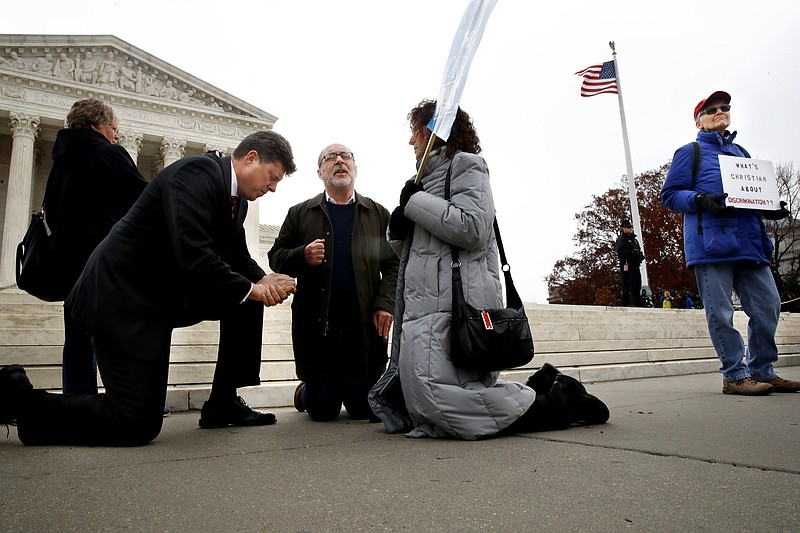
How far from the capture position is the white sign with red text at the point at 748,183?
499 centimetres

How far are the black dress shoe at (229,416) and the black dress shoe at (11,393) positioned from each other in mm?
1121

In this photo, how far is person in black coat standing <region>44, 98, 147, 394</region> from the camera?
3.57m

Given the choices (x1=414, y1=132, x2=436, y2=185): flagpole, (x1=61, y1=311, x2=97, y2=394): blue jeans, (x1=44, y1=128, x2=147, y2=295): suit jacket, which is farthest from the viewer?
(x1=44, y1=128, x2=147, y2=295): suit jacket

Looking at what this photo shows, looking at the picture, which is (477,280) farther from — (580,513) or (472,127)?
(580,513)

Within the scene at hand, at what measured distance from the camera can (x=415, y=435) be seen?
3.14 meters

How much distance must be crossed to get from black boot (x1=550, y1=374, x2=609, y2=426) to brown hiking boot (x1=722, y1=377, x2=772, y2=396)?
222cm

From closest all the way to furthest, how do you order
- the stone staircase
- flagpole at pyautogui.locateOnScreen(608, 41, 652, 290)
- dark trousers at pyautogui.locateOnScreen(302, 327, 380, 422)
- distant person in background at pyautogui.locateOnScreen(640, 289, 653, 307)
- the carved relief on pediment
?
dark trousers at pyautogui.locateOnScreen(302, 327, 380, 422)
the stone staircase
distant person in background at pyautogui.locateOnScreen(640, 289, 653, 307)
flagpole at pyautogui.locateOnScreen(608, 41, 652, 290)
the carved relief on pediment

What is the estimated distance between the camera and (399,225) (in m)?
3.39

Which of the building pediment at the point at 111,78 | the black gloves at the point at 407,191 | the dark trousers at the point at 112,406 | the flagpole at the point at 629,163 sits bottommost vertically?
the dark trousers at the point at 112,406

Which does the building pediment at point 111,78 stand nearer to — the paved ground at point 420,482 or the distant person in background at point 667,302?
the distant person in background at point 667,302

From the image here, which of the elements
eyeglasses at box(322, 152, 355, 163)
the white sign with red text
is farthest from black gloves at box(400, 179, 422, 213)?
the white sign with red text

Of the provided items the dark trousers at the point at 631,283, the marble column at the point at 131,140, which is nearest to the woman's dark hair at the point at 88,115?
the dark trousers at the point at 631,283

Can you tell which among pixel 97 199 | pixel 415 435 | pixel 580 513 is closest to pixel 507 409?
pixel 415 435

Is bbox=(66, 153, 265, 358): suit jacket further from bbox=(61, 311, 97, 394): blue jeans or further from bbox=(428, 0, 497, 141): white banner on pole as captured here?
bbox=(428, 0, 497, 141): white banner on pole
